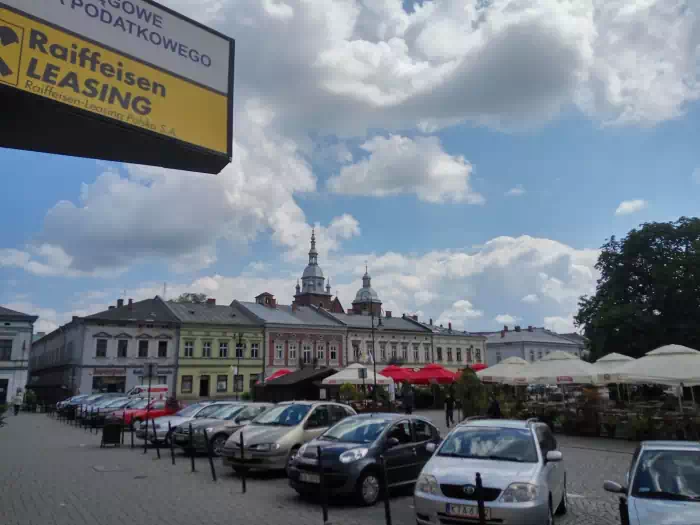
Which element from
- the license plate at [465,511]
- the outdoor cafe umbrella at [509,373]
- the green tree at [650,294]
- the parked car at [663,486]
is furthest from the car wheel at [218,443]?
the green tree at [650,294]

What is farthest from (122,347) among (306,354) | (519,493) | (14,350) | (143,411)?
(519,493)

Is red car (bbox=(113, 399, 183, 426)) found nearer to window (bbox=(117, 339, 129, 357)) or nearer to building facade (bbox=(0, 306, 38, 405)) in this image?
window (bbox=(117, 339, 129, 357))

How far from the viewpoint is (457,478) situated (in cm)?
727

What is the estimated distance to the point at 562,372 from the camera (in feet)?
68.5

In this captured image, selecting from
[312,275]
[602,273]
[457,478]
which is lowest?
[457,478]

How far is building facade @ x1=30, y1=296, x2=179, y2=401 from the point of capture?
49406mm

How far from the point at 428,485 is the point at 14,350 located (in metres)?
56.5

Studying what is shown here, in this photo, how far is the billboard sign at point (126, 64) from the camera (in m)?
7.82

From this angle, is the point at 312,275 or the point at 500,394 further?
the point at 312,275

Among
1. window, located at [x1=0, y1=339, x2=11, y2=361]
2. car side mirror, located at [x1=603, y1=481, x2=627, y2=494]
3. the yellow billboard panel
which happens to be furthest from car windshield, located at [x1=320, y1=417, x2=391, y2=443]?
window, located at [x1=0, y1=339, x2=11, y2=361]

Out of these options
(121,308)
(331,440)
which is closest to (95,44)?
(331,440)

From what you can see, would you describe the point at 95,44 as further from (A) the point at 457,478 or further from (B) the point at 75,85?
(A) the point at 457,478

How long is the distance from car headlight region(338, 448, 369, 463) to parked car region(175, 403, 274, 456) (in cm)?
634

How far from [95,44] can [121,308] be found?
1935 inches
